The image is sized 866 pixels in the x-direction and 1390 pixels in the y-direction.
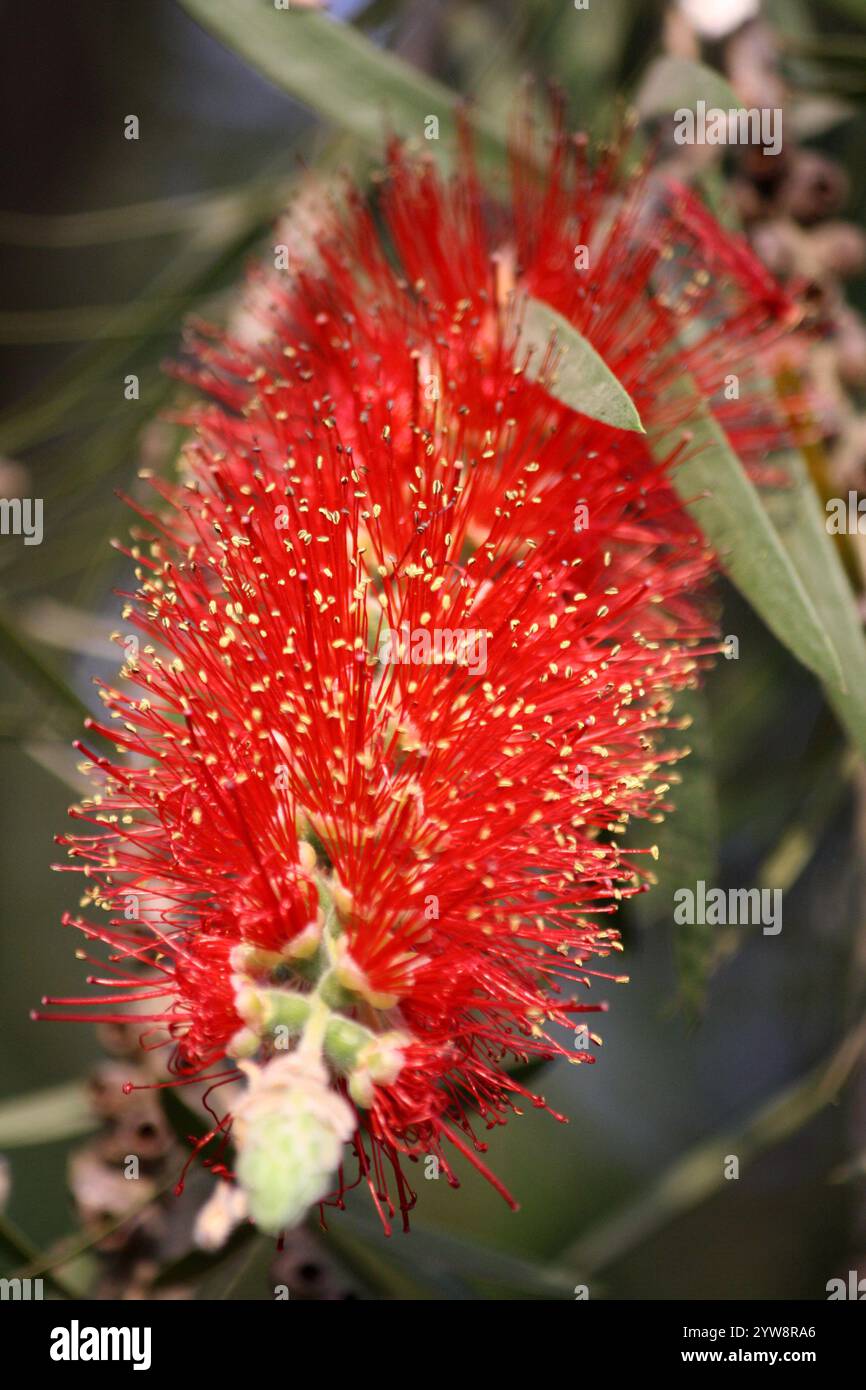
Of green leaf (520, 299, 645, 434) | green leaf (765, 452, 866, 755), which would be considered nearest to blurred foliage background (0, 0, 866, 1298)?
green leaf (765, 452, 866, 755)

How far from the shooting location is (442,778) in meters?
1.24

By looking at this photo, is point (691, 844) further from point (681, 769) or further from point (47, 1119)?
point (47, 1119)

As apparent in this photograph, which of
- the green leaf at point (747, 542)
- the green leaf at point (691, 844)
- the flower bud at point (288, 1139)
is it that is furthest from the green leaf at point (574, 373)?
the flower bud at point (288, 1139)

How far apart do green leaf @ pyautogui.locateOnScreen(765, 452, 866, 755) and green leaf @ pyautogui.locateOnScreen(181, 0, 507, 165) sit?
0.59 m

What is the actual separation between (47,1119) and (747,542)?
105cm

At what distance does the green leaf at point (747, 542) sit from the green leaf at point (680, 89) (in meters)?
0.38

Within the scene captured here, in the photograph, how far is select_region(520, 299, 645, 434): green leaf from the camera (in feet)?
3.93

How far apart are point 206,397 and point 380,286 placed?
409mm

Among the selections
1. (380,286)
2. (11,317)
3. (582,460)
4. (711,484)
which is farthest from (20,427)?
(711,484)

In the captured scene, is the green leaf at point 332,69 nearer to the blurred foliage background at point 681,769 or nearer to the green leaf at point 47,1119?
the blurred foliage background at point 681,769

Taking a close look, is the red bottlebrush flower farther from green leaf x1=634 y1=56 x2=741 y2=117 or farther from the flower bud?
green leaf x1=634 y1=56 x2=741 y2=117

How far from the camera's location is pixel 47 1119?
5.47ft

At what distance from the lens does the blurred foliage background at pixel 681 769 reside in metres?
1.62

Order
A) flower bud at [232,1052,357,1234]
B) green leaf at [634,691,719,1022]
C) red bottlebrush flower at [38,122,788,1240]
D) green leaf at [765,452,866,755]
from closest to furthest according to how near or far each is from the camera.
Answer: flower bud at [232,1052,357,1234]
red bottlebrush flower at [38,122,788,1240]
green leaf at [765,452,866,755]
green leaf at [634,691,719,1022]
